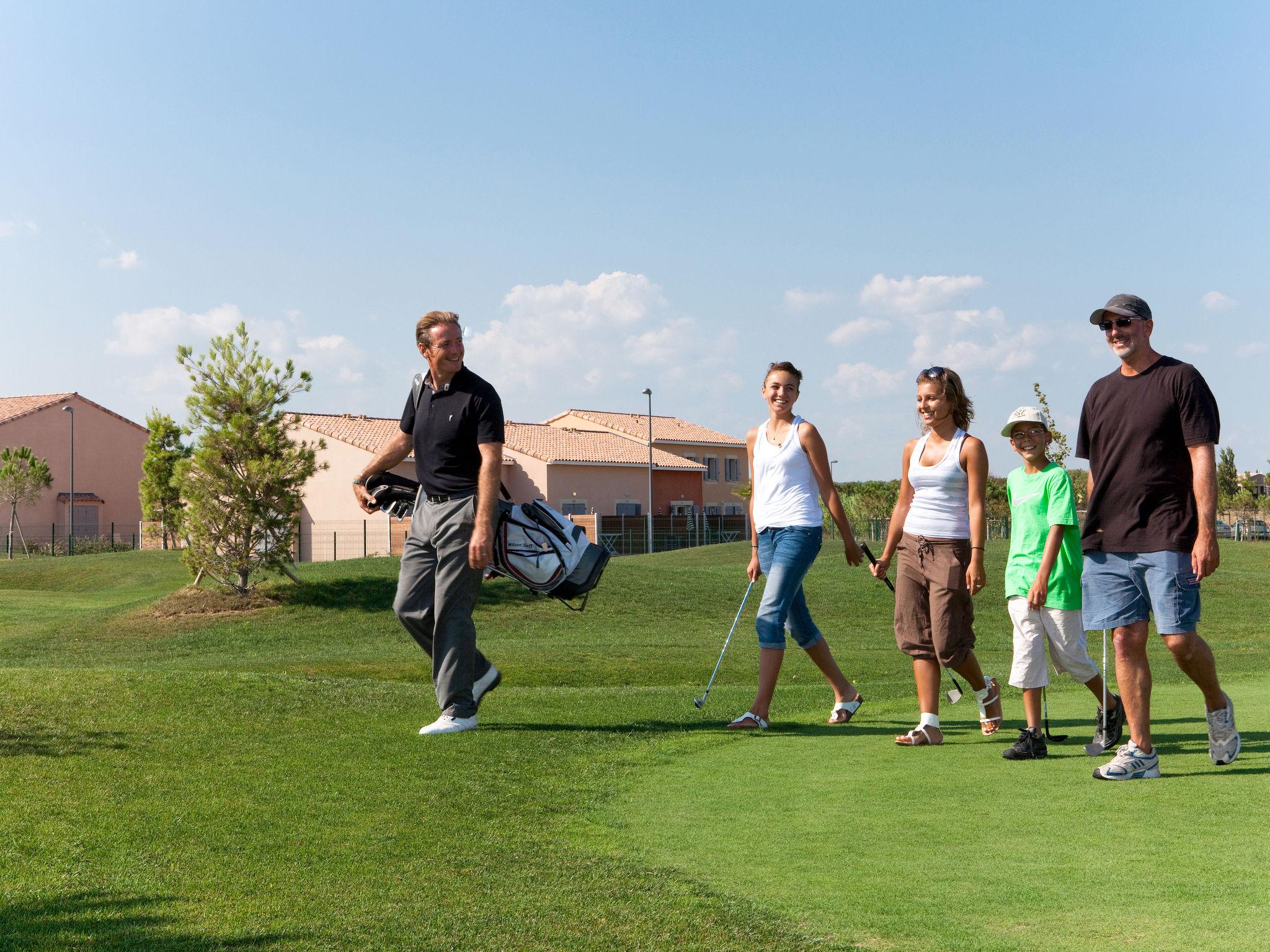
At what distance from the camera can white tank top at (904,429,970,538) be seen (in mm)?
6879

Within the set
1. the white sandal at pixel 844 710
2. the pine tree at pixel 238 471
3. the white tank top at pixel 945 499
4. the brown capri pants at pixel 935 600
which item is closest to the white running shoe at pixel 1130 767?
the brown capri pants at pixel 935 600

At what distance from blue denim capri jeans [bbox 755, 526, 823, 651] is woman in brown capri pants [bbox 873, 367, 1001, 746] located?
55cm

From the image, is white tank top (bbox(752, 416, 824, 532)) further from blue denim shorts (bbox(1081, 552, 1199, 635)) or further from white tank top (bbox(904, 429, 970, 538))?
blue denim shorts (bbox(1081, 552, 1199, 635))

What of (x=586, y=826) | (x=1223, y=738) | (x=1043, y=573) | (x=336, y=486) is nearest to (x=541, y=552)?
(x=586, y=826)

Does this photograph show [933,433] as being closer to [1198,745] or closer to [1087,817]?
[1198,745]

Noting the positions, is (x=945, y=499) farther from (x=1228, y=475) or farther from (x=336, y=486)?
(x=1228, y=475)

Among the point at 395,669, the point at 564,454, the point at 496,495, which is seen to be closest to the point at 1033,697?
the point at 496,495

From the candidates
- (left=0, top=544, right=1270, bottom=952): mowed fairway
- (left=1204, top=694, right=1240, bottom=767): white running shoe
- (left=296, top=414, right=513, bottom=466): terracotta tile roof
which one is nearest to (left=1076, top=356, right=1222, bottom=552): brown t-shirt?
(left=1204, top=694, right=1240, bottom=767): white running shoe

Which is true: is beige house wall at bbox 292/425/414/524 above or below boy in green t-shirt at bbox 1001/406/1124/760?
above

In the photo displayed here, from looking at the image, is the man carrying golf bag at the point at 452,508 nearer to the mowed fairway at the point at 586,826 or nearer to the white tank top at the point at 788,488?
the mowed fairway at the point at 586,826

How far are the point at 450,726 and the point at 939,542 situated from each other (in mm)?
2892

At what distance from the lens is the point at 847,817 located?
4.84 meters

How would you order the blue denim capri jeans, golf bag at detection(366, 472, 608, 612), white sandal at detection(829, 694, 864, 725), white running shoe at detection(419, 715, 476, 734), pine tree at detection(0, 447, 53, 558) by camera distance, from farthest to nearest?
pine tree at detection(0, 447, 53, 558), white sandal at detection(829, 694, 864, 725), the blue denim capri jeans, golf bag at detection(366, 472, 608, 612), white running shoe at detection(419, 715, 476, 734)

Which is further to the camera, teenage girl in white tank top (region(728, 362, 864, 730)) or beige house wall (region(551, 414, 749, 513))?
beige house wall (region(551, 414, 749, 513))
